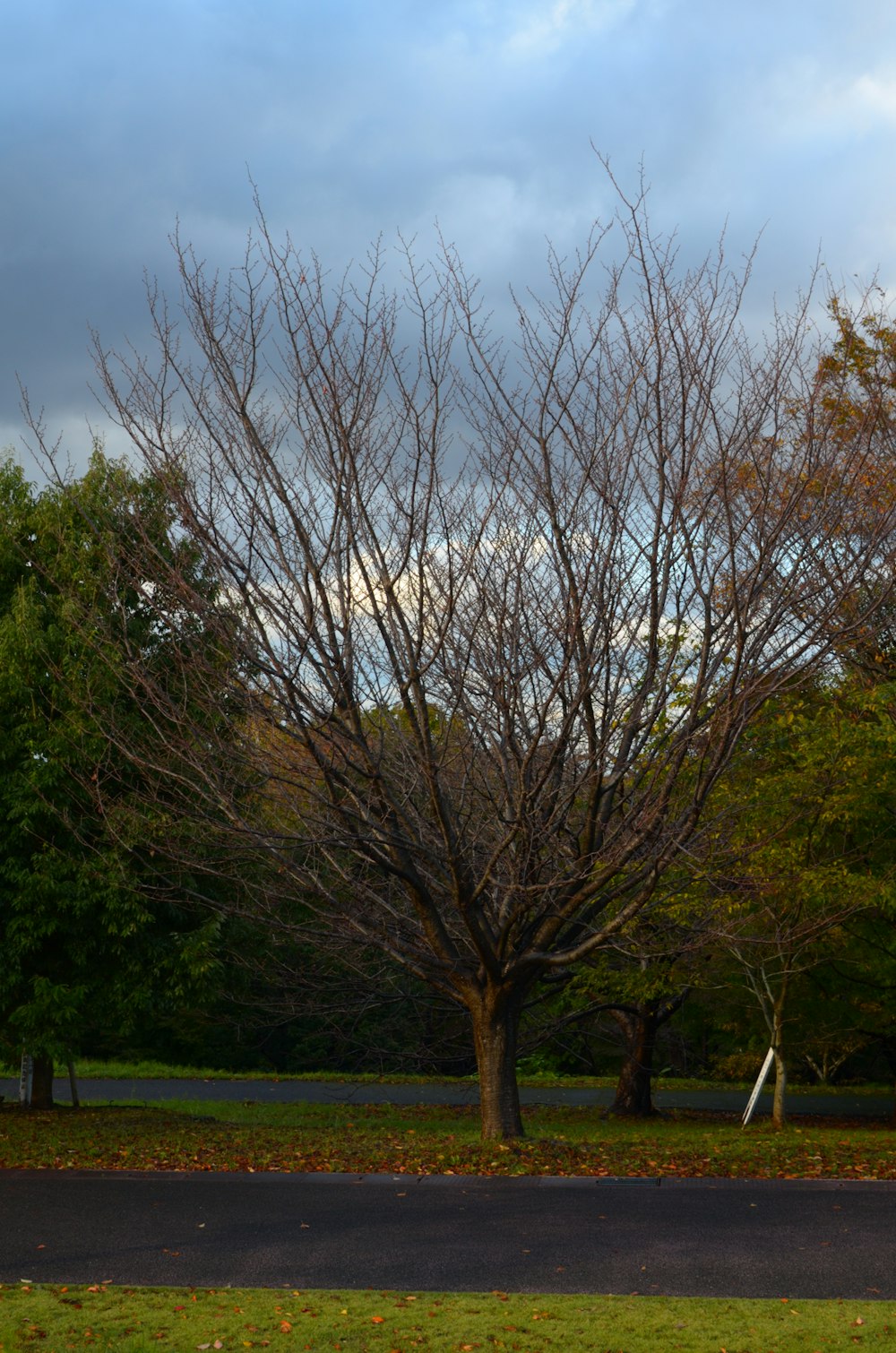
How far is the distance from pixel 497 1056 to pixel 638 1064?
7879 mm

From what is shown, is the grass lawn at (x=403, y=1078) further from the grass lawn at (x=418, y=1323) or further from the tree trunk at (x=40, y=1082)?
the grass lawn at (x=418, y=1323)

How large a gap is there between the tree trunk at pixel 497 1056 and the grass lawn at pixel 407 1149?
326mm

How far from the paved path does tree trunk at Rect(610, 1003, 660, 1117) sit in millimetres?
2117

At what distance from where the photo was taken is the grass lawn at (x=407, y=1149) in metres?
10.6

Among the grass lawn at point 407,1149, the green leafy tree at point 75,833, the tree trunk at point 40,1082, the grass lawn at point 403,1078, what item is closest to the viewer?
the grass lawn at point 407,1149

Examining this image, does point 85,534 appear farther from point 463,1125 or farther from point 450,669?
point 463,1125

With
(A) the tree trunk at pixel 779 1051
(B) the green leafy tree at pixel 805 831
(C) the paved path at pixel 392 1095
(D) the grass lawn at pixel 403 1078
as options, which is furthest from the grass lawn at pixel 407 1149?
(D) the grass lawn at pixel 403 1078

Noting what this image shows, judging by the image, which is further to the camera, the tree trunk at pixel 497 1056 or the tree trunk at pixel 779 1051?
the tree trunk at pixel 779 1051

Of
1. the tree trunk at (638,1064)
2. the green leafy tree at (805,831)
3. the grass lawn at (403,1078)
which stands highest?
the green leafy tree at (805,831)

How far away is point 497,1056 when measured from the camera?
1212cm

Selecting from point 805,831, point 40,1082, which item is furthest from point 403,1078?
point 805,831

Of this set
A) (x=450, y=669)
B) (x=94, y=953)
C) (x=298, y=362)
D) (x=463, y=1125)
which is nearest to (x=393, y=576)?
(x=450, y=669)

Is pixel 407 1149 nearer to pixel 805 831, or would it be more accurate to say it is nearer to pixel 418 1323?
pixel 418 1323

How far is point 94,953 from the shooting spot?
1429 cm
